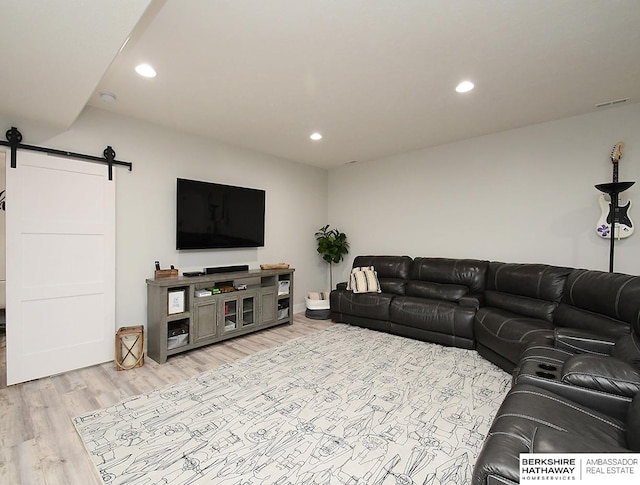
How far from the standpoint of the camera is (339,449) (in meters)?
1.83

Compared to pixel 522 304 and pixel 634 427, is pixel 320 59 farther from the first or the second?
pixel 522 304

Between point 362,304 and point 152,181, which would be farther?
point 362,304

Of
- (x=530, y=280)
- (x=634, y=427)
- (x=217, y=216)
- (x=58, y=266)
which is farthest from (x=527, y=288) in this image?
(x=58, y=266)

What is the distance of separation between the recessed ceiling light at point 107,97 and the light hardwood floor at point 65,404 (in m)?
2.65

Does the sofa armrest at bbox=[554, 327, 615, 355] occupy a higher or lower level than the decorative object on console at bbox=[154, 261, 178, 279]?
lower

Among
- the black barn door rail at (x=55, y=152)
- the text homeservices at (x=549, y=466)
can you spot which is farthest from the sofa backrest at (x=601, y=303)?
the black barn door rail at (x=55, y=152)

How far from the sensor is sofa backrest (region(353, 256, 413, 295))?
436 centimetres

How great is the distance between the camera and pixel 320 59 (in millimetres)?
2256

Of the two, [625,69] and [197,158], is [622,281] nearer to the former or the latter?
[625,69]

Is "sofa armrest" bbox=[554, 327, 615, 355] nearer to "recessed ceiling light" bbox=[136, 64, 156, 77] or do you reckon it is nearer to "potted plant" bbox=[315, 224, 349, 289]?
"potted plant" bbox=[315, 224, 349, 289]

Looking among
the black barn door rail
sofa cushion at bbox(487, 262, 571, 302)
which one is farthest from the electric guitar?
the black barn door rail

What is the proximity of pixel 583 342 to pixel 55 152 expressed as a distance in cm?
476

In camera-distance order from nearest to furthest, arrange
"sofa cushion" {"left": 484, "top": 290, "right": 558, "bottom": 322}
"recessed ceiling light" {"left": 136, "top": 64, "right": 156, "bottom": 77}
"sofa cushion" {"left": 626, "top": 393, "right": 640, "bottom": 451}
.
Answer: "sofa cushion" {"left": 626, "top": 393, "right": 640, "bottom": 451}
"recessed ceiling light" {"left": 136, "top": 64, "right": 156, "bottom": 77}
"sofa cushion" {"left": 484, "top": 290, "right": 558, "bottom": 322}

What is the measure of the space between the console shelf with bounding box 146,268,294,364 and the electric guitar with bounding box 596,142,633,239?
3.86m
